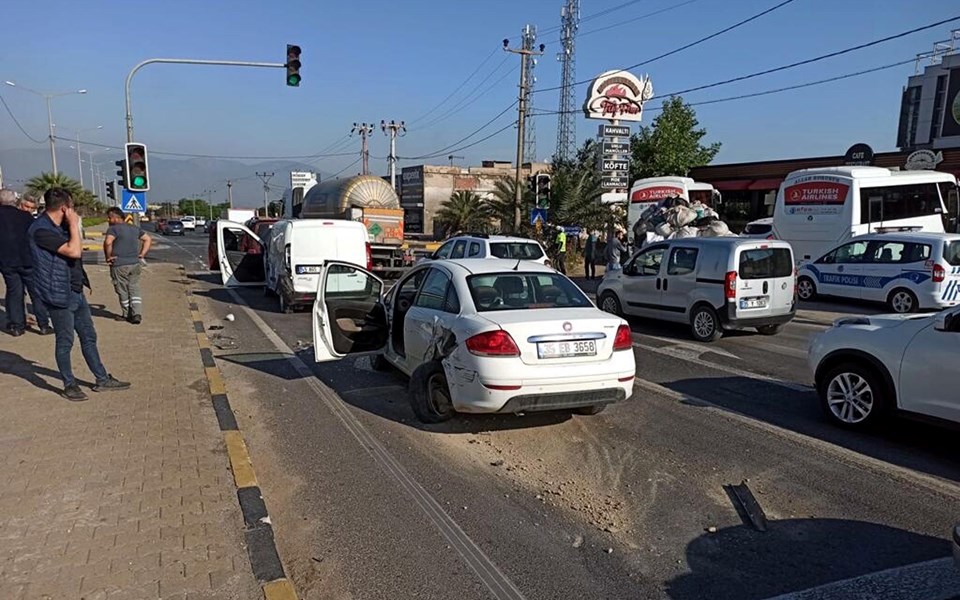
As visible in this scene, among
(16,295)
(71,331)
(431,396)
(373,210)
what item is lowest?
(431,396)

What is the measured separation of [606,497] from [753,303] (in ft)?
22.5

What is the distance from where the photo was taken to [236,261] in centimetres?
1736

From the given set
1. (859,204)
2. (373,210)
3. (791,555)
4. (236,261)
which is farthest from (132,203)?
(859,204)

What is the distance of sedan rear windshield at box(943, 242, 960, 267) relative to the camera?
13.0 metres

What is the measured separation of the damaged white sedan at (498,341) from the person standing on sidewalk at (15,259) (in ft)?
17.8

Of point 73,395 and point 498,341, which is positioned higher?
point 498,341

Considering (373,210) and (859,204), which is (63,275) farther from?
(859,204)

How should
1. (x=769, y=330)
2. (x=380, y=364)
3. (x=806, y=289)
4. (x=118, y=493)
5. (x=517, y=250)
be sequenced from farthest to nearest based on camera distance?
(x=806, y=289) → (x=517, y=250) → (x=769, y=330) → (x=380, y=364) → (x=118, y=493)

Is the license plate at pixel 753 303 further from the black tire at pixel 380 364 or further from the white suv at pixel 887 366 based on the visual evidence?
the black tire at pixel 380 364

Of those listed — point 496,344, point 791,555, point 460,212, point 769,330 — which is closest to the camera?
point 791,555

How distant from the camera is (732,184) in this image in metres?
37.1

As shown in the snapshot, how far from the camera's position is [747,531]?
4266 millimetres

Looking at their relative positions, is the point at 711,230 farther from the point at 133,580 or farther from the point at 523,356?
the point at 133,580

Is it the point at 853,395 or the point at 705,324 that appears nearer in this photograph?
the point at 853,395
